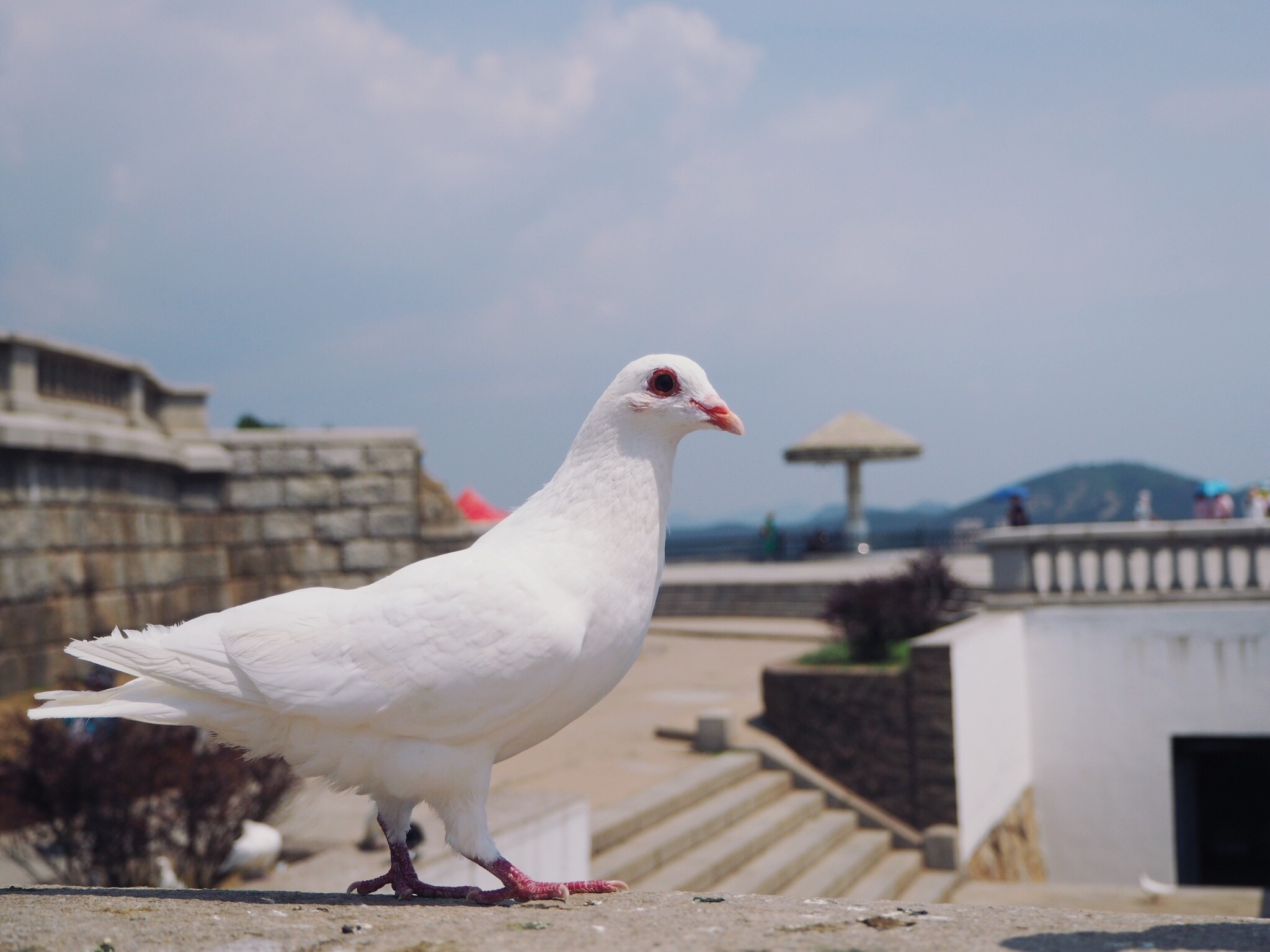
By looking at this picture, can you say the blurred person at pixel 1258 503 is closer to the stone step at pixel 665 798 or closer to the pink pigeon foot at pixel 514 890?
the stone step at pixel 665 798

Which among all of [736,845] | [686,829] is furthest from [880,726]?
[686,829]

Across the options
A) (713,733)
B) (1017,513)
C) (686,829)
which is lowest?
(686,829)

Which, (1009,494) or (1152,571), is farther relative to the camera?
(1009,494)

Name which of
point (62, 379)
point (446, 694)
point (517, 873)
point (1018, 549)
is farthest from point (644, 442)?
point (1018, 549)

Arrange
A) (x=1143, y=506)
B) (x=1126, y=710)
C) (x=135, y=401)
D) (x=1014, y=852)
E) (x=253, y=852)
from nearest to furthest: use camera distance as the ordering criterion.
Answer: (x=253, y=852) < (x=135, y=401) < (x=1014, y=852) < (x=1126, y=710) < (x=1143, y=506)

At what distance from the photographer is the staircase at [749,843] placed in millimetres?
7980

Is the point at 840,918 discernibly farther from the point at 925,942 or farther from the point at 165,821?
the point at 165,821

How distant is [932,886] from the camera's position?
9.61m

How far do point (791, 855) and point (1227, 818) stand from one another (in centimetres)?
685

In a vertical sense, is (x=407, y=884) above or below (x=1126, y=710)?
above

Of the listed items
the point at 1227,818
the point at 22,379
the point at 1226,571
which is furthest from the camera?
the point at 1227,818

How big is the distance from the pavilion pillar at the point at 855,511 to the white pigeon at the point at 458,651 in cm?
2601

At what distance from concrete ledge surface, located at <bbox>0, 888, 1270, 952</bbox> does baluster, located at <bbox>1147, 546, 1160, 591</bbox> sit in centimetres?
1035

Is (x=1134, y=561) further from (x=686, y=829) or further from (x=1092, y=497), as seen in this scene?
(x=1092, y=497)
